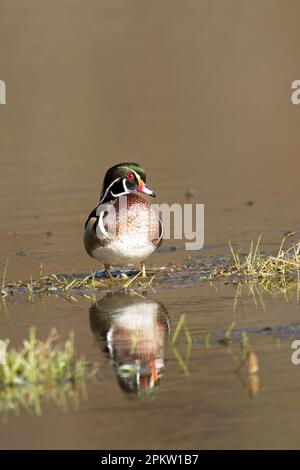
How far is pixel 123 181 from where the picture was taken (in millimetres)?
10188

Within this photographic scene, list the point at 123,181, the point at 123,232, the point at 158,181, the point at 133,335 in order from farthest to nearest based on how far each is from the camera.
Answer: the point at 158,181 → the point at 123,181 → the point at 123,232 → the point at 133,335

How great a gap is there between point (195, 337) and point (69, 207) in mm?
6283

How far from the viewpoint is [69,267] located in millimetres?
10641

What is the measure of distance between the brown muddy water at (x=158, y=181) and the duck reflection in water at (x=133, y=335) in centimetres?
2

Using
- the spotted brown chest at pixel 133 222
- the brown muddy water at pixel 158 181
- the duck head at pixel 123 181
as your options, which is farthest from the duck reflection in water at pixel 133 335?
the duck head at pixel 123 181

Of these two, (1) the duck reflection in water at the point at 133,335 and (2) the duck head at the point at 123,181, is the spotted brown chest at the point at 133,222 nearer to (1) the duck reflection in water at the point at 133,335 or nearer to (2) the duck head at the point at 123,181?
(2) the duck head at the point at 123,181

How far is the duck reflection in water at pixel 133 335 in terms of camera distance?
22.9 feet

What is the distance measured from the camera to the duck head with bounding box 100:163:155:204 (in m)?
10.2

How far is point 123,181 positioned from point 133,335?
2448mm

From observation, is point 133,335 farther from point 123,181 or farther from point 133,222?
point 123,181

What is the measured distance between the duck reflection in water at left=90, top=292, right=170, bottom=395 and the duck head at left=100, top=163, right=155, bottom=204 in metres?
1.07

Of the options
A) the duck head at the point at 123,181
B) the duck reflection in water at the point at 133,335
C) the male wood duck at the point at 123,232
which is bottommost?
the duck reflection in water at the point at 133,335

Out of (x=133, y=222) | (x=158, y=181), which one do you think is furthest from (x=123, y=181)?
(x=158, y=181)

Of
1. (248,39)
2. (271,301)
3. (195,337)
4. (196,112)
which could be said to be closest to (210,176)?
(196,112)
